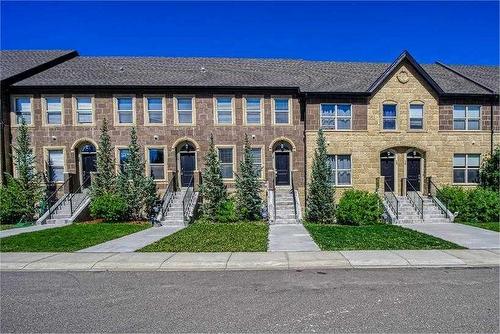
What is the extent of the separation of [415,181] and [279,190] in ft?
27.9

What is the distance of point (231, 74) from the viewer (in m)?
19.3

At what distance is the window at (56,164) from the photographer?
1770 centimetres

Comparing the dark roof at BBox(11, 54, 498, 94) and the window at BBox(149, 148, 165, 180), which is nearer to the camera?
the dark roof at BBox(11, 54, 498, 94)

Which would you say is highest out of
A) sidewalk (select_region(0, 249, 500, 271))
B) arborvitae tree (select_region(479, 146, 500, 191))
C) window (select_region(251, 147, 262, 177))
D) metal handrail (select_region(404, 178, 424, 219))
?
window (select_region(251, 147, 262, 177))

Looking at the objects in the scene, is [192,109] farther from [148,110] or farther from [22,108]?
[22,108]

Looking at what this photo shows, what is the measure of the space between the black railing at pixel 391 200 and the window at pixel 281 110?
7.33m

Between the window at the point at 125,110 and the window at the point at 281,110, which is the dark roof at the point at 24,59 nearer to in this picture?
the window at the point at 125,110

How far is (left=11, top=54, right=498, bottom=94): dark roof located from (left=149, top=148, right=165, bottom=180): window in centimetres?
408

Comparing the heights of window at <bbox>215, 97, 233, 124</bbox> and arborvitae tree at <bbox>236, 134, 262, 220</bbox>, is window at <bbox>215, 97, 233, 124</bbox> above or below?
above

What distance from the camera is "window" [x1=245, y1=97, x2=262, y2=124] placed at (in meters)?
18.2

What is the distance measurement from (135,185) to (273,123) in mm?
8990

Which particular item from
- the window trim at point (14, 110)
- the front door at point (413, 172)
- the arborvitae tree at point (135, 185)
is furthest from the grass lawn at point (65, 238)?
the front door at point (413, 172)

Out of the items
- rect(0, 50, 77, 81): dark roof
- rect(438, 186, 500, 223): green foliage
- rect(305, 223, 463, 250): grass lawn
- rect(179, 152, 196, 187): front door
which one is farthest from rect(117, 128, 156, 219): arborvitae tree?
rect(438, 186, 500, 223): green foliage

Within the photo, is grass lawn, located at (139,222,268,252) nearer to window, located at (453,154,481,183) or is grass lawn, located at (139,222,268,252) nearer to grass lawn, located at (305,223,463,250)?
grass lawn, located at (305,223,463,250)
